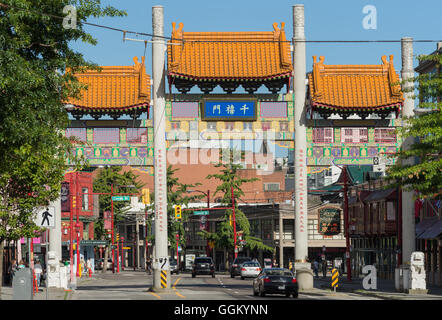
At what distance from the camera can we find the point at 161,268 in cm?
4266

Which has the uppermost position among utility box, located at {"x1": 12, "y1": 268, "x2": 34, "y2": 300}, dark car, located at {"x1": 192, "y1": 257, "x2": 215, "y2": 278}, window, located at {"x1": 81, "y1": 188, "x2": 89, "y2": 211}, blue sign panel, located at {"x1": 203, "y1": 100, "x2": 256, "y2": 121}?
blue sign panel, located at {"x1": 203, "y1": 100, "x2": 256, "y2": 121}

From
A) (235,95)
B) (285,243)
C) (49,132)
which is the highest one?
(235,95)

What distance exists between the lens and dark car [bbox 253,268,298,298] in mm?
39375

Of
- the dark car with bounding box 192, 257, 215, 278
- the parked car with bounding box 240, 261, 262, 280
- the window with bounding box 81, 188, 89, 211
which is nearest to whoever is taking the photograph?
the parked car with bounding box 240, 261, 262, 280

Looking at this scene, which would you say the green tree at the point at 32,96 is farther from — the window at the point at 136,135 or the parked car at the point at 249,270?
the parked car at the point at 249,270

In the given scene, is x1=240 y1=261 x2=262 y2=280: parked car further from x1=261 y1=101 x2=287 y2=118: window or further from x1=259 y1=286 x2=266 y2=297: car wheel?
x1=259 y1=286 x2=266 y2=297: car wheel

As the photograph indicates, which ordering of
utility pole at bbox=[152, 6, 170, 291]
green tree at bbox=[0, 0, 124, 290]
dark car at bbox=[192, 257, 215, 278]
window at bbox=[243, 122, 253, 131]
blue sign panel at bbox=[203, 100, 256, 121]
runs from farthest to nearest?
dark car at bbox=[192, 257, 215, 278] → window at bbox=[243, 122, 253, 131] → blue sign panel at bbox=[203, 100, 256, 121] → utility pole at bbox=[152, 6, 170, 291] → green tree at bbox=[0, 0, 124, 290]

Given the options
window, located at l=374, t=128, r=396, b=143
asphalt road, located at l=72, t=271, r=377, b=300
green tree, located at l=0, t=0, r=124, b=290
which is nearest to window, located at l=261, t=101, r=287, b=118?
window, located at l=374, t=128, r=396, b=143

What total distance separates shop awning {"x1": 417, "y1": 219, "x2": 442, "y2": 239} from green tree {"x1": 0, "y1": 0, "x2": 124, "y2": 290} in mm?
27480

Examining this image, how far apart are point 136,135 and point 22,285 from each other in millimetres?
16221

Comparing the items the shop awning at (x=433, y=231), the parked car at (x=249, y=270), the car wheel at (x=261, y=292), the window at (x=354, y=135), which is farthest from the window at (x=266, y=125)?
the parked car at (x=249, y=270)

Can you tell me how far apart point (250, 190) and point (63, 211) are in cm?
5714

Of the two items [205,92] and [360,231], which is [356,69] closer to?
[205,92]

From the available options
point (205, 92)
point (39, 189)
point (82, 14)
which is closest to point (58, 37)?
point (82, 14)
